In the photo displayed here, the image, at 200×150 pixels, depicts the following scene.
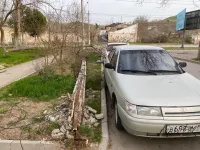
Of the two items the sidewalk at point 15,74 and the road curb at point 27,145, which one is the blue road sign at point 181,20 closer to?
the sidewalk at point 15,74

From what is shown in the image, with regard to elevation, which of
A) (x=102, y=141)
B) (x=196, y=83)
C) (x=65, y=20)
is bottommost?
(x=102, y=141)

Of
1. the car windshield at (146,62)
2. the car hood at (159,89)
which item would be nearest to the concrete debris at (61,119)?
the car hood at (159,89)

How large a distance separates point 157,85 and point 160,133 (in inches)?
35.7

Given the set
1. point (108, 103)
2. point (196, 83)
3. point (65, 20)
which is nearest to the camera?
point (196, 83)

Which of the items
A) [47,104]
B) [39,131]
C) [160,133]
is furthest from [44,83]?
[160,133]

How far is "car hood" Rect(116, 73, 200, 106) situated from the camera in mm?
2838

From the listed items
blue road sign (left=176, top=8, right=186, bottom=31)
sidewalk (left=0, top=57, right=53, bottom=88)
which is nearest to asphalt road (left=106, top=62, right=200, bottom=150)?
sidewalk (left=0, top=57, right=53, bottom=88)

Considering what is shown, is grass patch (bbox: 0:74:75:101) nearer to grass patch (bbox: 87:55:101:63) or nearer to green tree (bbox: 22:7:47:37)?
grass patch (bbox: 87:55:101:63)

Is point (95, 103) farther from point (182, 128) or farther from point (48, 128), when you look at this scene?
point (182, 128)

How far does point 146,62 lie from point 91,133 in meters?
2.04

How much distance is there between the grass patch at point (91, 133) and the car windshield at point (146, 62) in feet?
4.71

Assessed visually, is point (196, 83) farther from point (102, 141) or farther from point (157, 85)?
point (102, 141)

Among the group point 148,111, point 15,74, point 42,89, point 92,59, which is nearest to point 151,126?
point 148,111

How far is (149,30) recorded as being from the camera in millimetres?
48406
